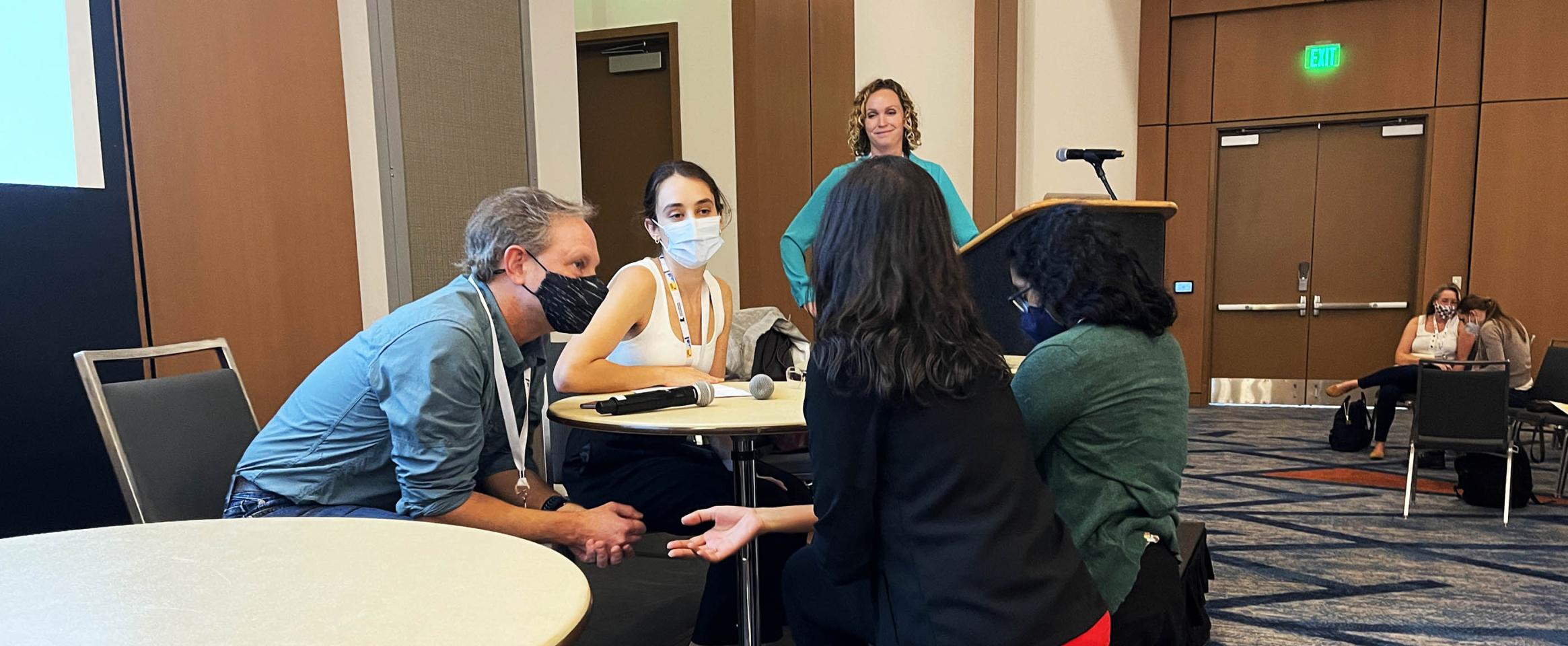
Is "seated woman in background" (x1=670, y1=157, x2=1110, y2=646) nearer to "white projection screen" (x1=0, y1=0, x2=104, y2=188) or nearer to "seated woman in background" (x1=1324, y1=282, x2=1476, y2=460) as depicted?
"white projection screen" (x1=0, y1=0, x2=104, y2=188)

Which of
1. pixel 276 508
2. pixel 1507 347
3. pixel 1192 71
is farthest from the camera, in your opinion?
pixel 1192 71

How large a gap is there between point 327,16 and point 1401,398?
20.3 feet

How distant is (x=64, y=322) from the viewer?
2.34 metres

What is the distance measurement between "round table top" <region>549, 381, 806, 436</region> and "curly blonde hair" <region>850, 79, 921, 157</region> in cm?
163

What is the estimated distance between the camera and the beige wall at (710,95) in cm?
589

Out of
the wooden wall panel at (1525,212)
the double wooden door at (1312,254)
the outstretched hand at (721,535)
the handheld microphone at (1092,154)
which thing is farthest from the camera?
the double wooden door at (1312,254)

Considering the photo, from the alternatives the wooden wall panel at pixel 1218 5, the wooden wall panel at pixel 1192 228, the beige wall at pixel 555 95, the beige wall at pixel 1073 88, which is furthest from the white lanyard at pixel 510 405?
the wooden wall panel at pixel 1218 5

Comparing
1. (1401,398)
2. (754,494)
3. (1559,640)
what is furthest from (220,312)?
(1401,398)

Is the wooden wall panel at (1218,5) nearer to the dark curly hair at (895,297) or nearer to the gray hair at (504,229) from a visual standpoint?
the gray hair at (504,229)

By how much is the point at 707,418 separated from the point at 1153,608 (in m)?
0.85

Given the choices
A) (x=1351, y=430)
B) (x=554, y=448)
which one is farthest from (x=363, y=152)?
(x=1351, y=430)

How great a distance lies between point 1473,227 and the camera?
7.03 meters

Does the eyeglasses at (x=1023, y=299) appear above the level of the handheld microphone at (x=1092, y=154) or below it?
below

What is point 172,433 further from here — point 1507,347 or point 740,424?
point 1507,347
